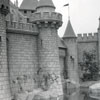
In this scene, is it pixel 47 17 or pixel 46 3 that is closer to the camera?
pixel 47 17

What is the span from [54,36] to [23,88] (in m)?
4.86

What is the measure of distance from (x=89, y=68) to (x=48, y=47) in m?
17.1

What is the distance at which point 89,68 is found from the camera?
3884 cm

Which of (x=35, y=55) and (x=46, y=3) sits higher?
(x=46, y=3)

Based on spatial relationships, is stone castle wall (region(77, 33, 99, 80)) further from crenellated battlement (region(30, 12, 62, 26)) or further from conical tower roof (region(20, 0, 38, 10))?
crenellated battlement (region(30, 12, 62, 26))

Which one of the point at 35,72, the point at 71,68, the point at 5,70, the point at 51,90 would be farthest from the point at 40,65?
the point at 71,68

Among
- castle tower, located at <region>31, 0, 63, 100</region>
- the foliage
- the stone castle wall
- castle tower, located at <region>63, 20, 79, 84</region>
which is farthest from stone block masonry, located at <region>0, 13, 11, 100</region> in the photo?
the stone castle wall

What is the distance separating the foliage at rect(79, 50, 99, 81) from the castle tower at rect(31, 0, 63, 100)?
16242 mm

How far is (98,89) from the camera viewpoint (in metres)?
32.7

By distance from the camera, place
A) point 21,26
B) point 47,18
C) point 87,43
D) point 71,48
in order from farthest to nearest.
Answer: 1. point 87,43
2. point 71,48
3. point 47,18
4. point 21,26

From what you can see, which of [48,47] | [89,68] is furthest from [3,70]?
[89,68]

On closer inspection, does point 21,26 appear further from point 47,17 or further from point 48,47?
point 48,47

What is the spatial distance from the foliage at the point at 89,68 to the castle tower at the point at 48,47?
16242 mm

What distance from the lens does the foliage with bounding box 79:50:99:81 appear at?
38.6 m
